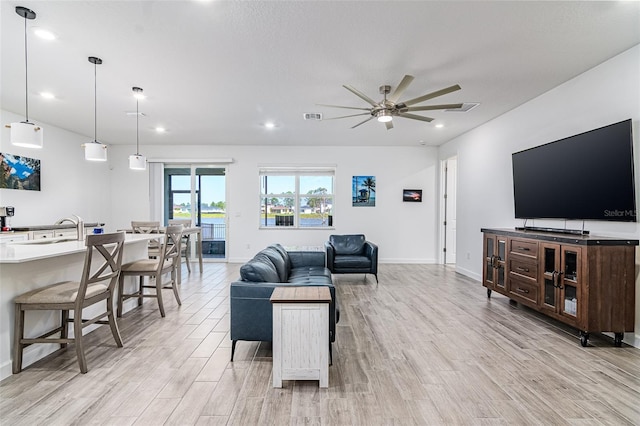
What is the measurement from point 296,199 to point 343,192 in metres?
1.15

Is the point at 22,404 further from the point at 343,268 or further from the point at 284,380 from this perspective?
the point at 343,268

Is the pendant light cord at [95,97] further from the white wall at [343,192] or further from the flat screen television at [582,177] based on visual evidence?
the flat screen television at [582,177]

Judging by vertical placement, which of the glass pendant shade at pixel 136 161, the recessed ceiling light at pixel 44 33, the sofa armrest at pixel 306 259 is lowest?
the sofa armrest at pixel 306 259

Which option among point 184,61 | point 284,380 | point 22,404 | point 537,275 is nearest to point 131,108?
point 184,61

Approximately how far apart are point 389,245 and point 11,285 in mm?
6359

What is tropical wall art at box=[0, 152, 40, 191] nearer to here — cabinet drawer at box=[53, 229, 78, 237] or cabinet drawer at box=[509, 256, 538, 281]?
cabinet drawer at box=[53, 229, 78, 237]

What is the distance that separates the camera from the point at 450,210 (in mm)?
7113

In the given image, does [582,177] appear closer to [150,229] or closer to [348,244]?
[348,244]

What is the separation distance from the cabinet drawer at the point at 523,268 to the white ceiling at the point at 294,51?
7.01 ft

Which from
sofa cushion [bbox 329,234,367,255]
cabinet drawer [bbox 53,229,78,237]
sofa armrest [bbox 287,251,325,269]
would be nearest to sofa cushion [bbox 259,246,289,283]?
sofa armrest [bbox 287,251,325,269]

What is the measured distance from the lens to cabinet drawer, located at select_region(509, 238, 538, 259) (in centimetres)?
343

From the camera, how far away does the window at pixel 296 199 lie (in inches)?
286

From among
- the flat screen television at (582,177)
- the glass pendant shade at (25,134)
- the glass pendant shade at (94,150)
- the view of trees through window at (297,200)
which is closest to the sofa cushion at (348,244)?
the view of trees through window at (297,200)

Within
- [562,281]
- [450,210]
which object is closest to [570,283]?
[562,281]
